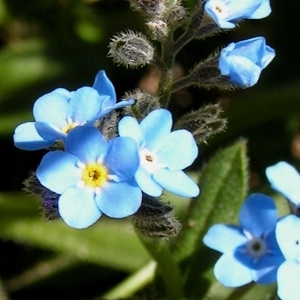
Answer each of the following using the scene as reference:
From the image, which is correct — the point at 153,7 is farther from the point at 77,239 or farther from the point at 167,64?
the point at 77,239

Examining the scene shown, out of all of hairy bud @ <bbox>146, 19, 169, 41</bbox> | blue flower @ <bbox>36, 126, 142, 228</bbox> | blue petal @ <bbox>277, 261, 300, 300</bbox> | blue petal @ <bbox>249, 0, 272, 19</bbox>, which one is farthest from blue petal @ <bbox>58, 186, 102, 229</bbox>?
blue petal @ <bbox>249, 0, 272, 19</bbox>

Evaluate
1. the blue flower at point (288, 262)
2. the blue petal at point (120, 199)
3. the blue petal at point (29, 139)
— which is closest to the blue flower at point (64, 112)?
the blue petal at point (29, 139)

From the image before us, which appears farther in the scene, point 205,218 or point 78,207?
point 205,218

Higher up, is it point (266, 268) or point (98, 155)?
point (98, 155)

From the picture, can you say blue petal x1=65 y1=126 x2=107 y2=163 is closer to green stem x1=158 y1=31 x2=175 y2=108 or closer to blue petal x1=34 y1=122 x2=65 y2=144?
blue petal x1=34 y1=122 x2=65 y2=144

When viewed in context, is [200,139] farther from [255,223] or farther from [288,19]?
[288,19]

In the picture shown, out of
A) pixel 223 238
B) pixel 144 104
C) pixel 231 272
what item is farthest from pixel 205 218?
pixel 144 104
